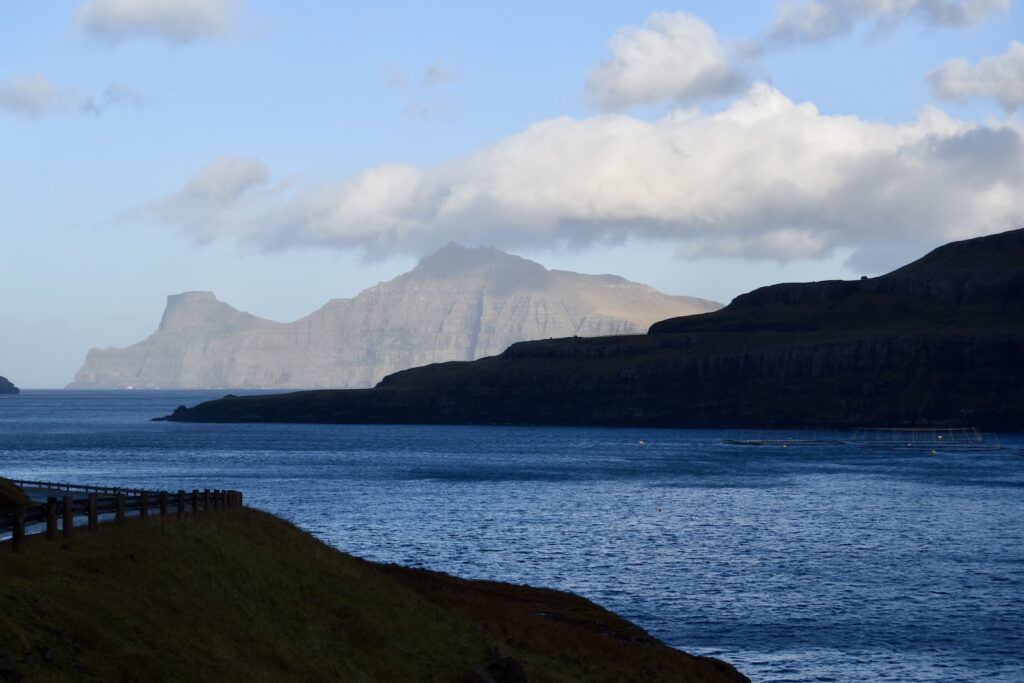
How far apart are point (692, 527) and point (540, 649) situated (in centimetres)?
6207

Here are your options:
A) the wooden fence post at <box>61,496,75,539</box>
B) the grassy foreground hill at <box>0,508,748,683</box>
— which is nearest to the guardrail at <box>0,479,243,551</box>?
the wooden fence post at <box>61,496,75,539</box>

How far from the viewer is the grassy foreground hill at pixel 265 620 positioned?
28031 millimetres

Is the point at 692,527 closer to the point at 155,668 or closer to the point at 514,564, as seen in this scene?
the point at 514,564

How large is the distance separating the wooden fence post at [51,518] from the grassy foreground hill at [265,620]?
566 mm

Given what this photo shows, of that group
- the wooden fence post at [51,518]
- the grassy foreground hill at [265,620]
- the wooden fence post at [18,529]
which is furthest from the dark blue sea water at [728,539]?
the wooden fence post at [18,529]

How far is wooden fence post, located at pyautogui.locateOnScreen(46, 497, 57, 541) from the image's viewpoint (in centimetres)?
3366

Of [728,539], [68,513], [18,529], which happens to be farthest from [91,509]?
[728,539]

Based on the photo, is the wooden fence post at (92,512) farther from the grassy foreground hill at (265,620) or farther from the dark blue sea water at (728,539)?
the dark blue sea water at (728,539)

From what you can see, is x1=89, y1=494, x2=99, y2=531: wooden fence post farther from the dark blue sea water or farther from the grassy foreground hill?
the dark blue sea water

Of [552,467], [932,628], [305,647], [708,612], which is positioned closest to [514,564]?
[708,612]

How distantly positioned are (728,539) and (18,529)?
71334mm

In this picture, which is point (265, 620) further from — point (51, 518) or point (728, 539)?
point (728, 539)

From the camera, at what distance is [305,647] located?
3516 centimetres

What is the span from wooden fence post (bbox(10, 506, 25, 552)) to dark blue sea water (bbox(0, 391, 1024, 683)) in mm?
30861
